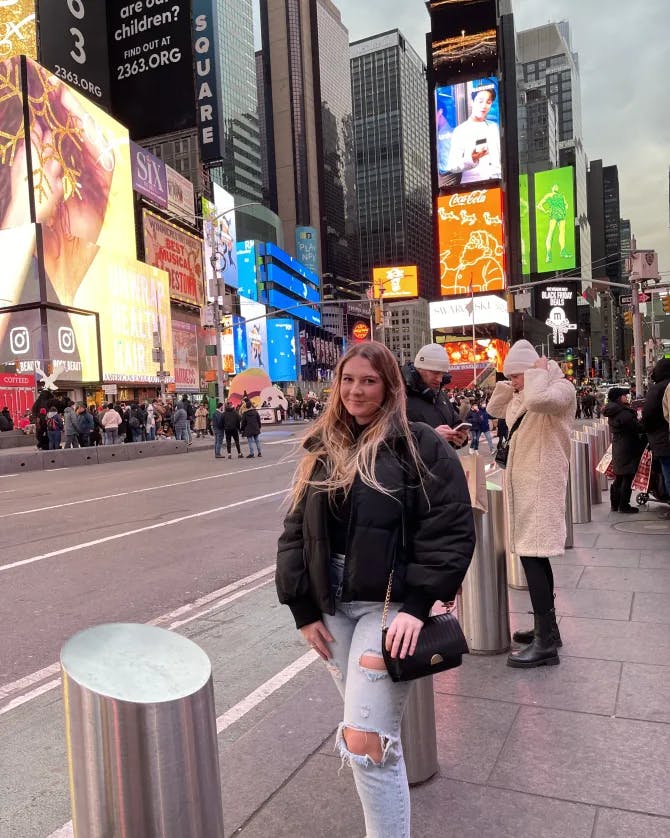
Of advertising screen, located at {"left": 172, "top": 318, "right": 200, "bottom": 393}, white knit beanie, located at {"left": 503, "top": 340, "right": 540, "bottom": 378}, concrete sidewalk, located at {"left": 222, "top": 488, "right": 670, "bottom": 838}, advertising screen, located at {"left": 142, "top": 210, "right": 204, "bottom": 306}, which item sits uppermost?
advertising screen, located at {"left": 142, "top": 210, "right": 204, "bottom": 306}

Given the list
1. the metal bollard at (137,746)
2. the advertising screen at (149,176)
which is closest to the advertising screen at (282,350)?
the advertising screen at (149,176)

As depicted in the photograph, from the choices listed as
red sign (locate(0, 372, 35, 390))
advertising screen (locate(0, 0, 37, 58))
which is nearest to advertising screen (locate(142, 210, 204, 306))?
advertising screen (locate(0, 0, 37, 58))

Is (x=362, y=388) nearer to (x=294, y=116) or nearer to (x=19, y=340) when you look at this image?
(x=19, y=340)

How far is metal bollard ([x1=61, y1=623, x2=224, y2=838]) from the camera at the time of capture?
1695mm

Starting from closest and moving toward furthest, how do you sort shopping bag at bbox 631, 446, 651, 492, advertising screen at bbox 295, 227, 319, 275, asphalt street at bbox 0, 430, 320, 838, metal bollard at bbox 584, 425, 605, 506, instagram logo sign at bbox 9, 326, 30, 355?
1. asphalt street at bbox 0, 430, 320, 838
2. shopping bag at bbox 631, 446, 651, 492
3. metal bollard at bbox 584, 425, 605, 506
4. instagram logo sign at bbox 9, 326, 30, 355
5. advertising screen at bbox 295, 227, 319, 275

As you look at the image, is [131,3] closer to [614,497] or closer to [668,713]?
[614,497]

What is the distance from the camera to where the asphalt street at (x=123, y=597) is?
132 inches

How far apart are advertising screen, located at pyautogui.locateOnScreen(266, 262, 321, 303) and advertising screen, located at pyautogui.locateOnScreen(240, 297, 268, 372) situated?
7.94 metres

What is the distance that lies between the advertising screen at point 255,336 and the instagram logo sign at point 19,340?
45.0m

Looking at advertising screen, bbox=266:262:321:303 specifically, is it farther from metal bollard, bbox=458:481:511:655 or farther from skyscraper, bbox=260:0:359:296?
metal bollard, bbox=458:481:511:655

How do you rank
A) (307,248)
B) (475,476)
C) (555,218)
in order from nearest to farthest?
(475,476), (555,218), (307,248)

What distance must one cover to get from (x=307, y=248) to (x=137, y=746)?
469ft

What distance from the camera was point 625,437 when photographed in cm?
916

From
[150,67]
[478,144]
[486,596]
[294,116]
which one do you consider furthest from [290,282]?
[486,596]
